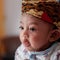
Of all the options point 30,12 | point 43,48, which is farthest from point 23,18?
point 43,48

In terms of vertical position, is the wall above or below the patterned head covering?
below

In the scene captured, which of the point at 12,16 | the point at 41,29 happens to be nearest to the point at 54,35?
the point at 41,29

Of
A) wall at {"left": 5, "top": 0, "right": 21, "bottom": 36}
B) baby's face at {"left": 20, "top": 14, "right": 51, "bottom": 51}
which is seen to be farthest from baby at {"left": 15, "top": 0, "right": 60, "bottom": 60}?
wall at {"left": 5, "top": 0, "right": 21, "bottom": 36}

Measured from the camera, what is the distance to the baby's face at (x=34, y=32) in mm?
692

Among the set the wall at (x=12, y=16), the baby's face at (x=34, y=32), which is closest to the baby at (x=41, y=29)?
the baby's face at (x=34, y=32)

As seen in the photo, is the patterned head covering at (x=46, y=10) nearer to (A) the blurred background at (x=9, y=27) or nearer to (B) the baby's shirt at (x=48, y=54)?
(B) the baby's shirt at (x=48, y=54)

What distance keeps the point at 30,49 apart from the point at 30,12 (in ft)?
0.51

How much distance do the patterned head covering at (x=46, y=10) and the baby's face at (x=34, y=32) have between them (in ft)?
0.07

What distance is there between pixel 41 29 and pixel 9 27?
29cm

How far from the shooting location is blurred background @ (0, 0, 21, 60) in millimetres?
906

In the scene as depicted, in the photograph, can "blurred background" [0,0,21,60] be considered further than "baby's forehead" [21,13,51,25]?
Yes

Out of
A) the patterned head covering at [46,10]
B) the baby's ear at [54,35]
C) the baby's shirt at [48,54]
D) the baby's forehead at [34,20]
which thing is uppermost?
the patterned head covering at [46,10]

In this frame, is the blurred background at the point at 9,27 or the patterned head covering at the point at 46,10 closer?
the patterned head covering at the point at 46,10

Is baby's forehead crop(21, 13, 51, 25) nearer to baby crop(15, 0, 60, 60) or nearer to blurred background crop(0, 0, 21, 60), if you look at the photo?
baby crop(15, 0, 60, 60)
